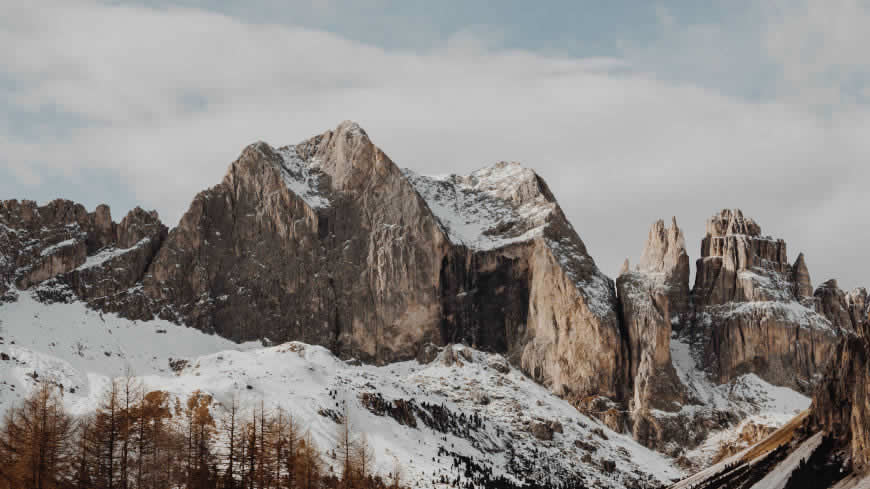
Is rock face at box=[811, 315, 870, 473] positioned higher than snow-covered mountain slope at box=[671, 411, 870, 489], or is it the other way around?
rock face at box=[811, 315, 870, 473]

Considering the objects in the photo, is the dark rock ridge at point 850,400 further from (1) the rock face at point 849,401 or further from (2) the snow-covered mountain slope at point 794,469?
(2) the snow-covered mountain slope at point 794,469

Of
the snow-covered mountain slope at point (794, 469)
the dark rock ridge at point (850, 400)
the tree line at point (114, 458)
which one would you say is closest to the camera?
the dark rock ridge at point (850, 400)

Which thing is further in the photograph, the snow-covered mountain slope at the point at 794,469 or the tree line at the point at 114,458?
the tree line at the point at 114,458

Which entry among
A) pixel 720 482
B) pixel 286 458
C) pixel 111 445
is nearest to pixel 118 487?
pixel 111 445

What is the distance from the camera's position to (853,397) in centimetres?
10469

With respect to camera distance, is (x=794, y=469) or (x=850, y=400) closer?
(x=850, y=400)

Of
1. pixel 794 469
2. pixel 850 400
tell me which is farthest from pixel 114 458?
pixel 850 400

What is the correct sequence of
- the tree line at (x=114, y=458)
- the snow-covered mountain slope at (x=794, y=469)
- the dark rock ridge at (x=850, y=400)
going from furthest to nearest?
the tree line at (x=114, y=458), the snow-covered mountain slope at (x=794, y=469), the dark rock ridge at (x=850, y=400)

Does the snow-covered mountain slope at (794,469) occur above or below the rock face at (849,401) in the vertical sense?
below

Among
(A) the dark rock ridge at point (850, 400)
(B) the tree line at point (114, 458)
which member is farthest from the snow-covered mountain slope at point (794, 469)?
(B) the tree line at point (114, 458)

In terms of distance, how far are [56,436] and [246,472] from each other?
4368 centimetres

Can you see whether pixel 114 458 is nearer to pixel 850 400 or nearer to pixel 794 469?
pixel 794 469

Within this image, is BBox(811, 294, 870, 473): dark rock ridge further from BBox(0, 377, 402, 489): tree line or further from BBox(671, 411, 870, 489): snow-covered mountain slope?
BBox(0, 377, 402, 489): tree line

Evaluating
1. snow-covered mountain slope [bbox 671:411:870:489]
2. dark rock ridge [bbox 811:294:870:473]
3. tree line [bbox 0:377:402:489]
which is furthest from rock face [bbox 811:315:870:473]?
tree line [bbox 0:377:402:489]
